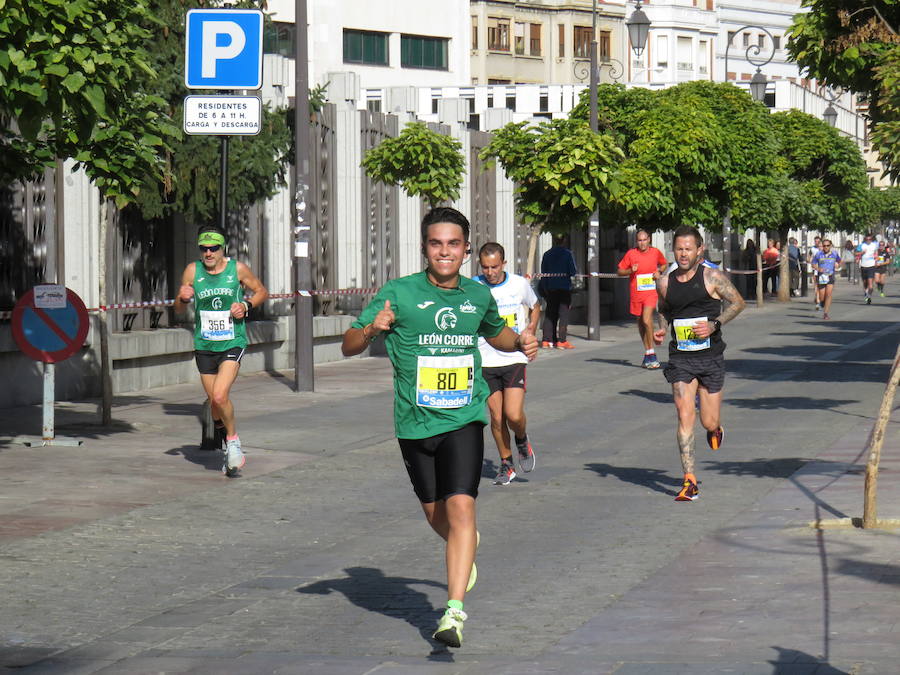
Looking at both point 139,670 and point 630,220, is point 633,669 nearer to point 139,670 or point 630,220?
point 139,670

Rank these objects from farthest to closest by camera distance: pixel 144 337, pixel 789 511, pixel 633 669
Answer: pixel 144 337
pixel 789 511
pixel 633 669

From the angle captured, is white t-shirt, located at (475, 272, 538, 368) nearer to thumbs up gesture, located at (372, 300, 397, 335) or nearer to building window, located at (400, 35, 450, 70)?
thumbs up gesture, located at (372, 300, 397, 335)

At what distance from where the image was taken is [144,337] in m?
18.9

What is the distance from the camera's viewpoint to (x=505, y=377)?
1192 cm

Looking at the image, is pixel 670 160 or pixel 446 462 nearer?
pixel 446 462

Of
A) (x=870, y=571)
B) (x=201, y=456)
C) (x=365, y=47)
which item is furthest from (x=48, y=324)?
(x=365, y=47)

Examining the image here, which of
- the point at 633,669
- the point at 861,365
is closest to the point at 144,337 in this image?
the point at 861,365

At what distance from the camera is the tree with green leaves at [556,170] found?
26.2 meters

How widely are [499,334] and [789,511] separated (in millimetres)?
3624

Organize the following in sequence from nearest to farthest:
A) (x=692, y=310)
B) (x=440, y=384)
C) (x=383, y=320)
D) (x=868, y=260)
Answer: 1. (x=383, y=320)
2. (x=440, y=384)
3. (x=692, y=310)
4. (x=868, y=260)

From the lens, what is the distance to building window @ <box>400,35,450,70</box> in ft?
229

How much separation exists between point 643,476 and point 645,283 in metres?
11.2

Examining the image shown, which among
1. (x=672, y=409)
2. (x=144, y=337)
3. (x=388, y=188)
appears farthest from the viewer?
(x=388, y=188)

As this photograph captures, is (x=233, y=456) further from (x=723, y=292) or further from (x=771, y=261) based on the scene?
(x=771, y=261)
